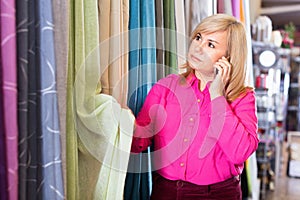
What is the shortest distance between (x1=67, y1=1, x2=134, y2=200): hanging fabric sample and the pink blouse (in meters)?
0.09

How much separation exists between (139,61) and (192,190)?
1.44 feet

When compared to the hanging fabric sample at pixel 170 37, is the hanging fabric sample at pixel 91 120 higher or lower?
lower

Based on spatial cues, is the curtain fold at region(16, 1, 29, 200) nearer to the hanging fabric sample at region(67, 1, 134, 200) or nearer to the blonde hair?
the hanging fabric sample at region(67, 1, 134, 200)

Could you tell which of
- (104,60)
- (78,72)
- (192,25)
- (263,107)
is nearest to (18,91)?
(78,72)

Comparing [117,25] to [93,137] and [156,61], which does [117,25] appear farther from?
[93,137]

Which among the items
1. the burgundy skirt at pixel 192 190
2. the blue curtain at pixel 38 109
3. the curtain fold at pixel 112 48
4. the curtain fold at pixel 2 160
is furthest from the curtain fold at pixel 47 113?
the burgundy skirt at pixel 192 190

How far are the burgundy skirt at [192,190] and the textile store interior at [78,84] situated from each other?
68mm

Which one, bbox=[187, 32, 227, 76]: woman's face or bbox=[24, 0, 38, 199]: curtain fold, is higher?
bbox=[187, 32, 227, 76]: woman's face

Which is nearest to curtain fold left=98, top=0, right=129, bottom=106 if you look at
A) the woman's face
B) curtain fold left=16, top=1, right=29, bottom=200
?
the woman's face

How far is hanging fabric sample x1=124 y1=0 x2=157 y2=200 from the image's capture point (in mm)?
1146

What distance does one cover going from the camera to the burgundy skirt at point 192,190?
115 centimetres

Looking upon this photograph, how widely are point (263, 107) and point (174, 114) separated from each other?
2.63 meters

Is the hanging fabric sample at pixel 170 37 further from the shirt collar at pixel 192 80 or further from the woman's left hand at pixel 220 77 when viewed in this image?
the woman's left hand at pixel 220 77

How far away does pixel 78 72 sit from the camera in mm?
979
